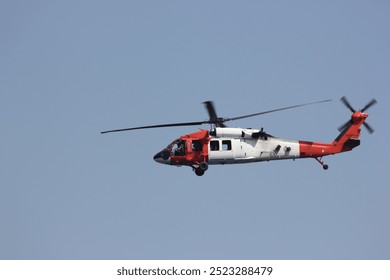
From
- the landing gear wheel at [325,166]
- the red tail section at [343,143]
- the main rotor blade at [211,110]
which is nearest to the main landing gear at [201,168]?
the main rotor blade at [211,110]

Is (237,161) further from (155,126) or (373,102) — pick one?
(373,102)

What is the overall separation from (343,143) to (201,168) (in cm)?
860

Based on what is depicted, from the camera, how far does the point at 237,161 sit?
172 ft

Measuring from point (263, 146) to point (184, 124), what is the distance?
485 cm

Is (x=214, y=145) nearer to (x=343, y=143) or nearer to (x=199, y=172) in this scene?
(x=199, y=172)

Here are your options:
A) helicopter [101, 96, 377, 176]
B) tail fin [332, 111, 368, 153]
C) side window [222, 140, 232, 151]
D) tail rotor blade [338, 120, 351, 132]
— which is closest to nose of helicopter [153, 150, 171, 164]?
helicopter [101, 96, 377, 176]

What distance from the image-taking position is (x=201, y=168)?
51656 millimetres

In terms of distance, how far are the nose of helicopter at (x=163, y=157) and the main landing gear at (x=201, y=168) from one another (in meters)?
1.53

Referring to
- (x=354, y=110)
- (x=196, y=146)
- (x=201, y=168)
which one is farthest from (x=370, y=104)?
(x=201, y=168)

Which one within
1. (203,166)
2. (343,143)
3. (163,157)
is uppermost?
(343,143)

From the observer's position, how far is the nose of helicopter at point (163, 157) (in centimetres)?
5241

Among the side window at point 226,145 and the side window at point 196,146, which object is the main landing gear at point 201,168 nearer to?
the side window at point 196,146

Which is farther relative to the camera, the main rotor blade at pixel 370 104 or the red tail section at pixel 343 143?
the main rotor blade at pixel 370 104
